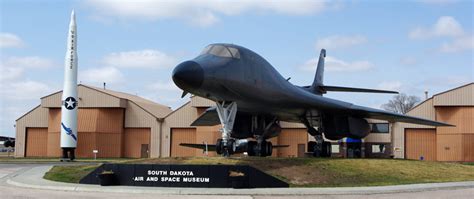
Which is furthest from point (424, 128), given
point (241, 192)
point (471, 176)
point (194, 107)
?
point (241, 192)

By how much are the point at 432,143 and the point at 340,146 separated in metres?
8.66

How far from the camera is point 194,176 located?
1638 centimetres

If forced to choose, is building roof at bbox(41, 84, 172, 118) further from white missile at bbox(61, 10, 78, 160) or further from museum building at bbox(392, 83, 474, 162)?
museum building at bbox(392, 83, 474, 162)

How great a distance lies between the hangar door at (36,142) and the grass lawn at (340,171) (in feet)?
111

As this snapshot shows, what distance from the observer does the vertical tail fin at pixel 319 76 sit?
1200 inches

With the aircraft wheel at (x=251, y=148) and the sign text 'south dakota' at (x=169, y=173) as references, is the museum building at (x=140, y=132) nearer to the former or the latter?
the aircraft wheel at (x=251, y=148)

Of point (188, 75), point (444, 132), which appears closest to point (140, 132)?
point (444, 132)

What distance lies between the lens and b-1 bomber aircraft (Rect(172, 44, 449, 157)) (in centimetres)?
1655

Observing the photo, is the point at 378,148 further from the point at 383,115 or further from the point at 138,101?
the point at 138,101

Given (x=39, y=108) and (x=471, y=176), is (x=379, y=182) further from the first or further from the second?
(x=39, y=108)

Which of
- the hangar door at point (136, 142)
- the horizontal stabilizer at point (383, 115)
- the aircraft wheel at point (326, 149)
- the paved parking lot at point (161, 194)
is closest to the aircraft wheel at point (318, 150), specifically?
the aircraft wheel at point (326, 149)

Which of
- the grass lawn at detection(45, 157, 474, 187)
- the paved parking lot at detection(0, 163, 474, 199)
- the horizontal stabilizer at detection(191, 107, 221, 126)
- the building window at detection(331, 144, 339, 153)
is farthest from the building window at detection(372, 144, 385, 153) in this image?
the paved parking lot at detection(0, 163, 474, 199)

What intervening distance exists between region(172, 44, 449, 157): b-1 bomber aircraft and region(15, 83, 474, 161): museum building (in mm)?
19278

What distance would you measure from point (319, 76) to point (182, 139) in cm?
2236
